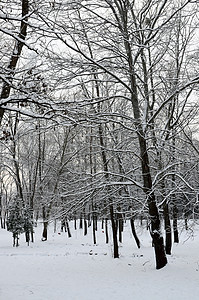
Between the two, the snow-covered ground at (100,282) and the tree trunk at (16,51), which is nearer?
the tree trunk at (16,51)

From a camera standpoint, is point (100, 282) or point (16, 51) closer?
point (16, 51)

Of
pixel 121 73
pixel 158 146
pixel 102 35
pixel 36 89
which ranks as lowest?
pixel 158 146

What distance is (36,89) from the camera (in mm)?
5066

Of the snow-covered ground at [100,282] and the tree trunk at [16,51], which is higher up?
the tree trunk at [16,51]

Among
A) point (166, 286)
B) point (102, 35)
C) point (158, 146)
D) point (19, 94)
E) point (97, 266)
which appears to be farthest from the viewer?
point (97, 266)

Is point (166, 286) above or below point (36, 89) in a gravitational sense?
below

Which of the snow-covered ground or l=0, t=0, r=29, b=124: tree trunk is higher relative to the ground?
l=0, t=0, r=29, b=124: tree trunk

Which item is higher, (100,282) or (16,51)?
(16,51)

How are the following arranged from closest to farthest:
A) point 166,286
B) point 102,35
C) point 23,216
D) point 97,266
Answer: point 166,286, point 102,35, point 97,266, point 23,216

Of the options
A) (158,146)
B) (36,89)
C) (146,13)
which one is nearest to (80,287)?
(158,146)

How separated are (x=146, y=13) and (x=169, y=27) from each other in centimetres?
122

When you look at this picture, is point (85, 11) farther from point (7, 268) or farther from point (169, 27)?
point (7, 268)

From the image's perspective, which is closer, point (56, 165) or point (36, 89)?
point (36, 89)

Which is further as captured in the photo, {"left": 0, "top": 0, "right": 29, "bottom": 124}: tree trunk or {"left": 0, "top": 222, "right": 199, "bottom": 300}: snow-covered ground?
{"left": 0, "top": 222, "right": 199, "bottom": 300}: snow-covered ground
